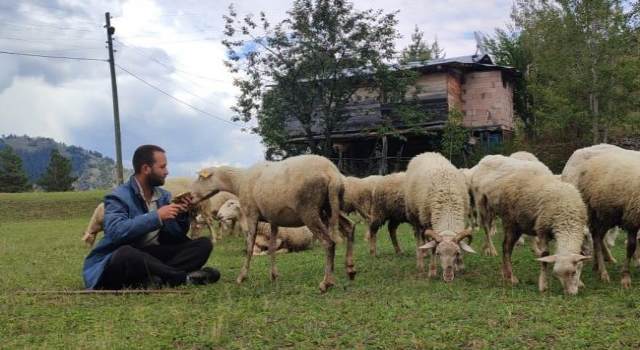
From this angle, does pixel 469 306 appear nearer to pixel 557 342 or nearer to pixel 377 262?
pixel 557 342

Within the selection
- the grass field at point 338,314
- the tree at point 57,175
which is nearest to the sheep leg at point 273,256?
the grass field at point 338,314

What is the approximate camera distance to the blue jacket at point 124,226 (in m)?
6.76

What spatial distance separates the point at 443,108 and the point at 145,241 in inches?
1063

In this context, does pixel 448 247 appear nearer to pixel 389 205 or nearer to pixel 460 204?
pixel 460 204

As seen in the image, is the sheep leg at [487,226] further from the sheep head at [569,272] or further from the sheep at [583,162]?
the sheep head at [569,272]

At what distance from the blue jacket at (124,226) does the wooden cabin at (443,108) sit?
2542 centimetres

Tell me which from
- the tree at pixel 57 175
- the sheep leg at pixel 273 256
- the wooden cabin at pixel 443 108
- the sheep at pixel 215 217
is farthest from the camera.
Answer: the tree at pixel 57 175

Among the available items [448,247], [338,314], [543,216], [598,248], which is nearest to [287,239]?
[448,247]

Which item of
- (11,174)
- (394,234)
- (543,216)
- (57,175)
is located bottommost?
(394,234)

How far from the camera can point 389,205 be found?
11.0 m

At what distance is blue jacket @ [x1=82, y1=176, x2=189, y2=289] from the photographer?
6.76 metres

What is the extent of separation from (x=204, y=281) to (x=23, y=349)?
3.11 meters

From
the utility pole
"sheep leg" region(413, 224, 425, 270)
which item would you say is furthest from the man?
the utility pole

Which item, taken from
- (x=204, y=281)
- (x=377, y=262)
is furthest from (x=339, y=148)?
(x=204, y=281)
